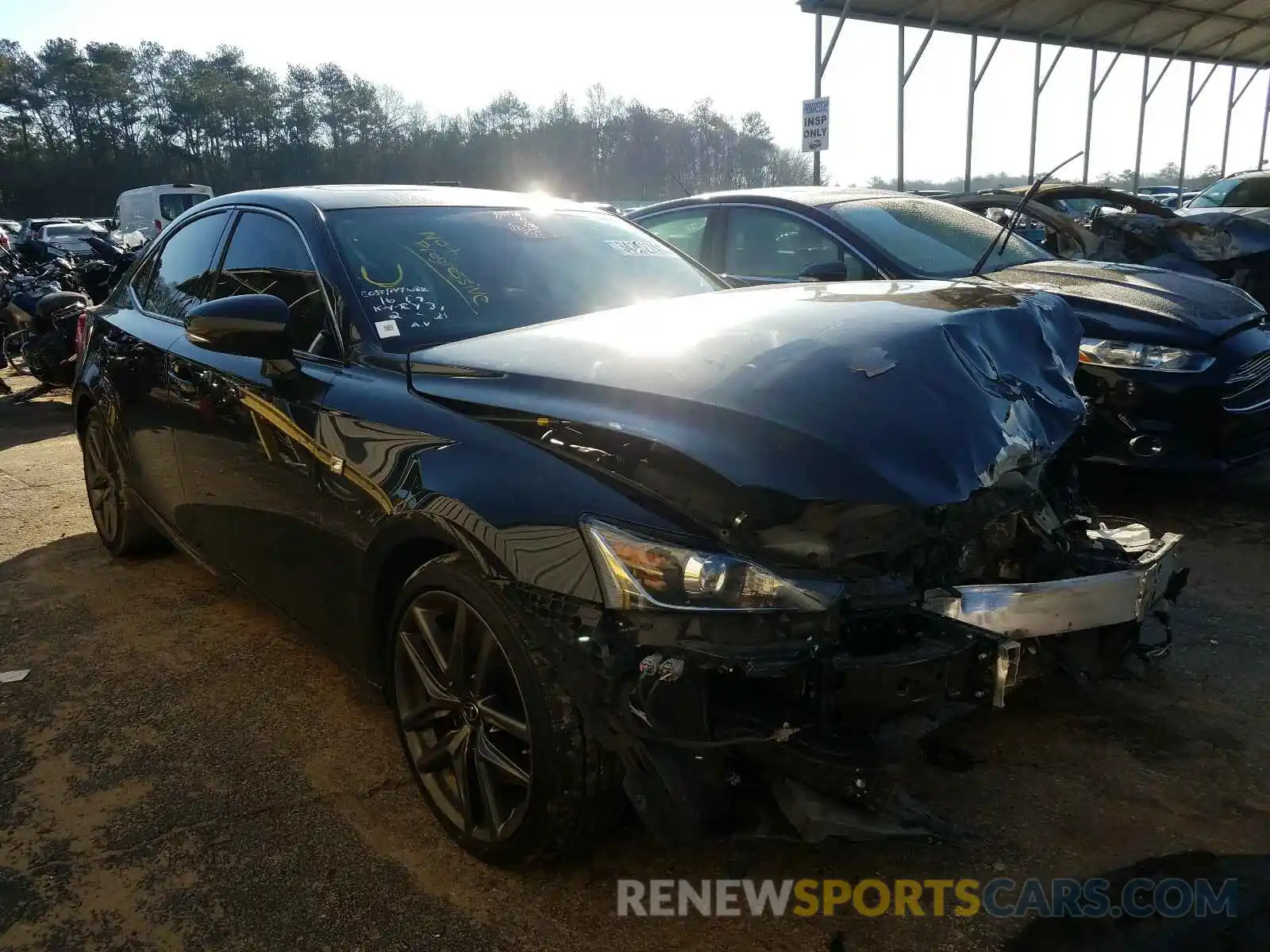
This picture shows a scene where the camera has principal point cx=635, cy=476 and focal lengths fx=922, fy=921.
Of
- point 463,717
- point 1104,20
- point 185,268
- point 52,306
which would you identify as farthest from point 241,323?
point 1104,20

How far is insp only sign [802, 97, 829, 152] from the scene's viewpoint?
12148 mm

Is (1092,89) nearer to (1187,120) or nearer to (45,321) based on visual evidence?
(1187,120)

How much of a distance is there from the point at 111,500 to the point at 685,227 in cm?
371

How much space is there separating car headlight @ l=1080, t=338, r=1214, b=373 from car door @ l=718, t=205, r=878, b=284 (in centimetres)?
114

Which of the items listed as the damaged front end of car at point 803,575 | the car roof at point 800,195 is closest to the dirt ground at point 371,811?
the damaged front end of car at point 803,575

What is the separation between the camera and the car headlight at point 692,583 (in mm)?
1724

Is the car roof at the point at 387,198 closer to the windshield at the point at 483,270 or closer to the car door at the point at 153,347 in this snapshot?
the windshield at the point at 483,270

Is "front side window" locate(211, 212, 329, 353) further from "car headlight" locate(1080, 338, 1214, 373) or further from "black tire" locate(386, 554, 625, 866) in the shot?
"car headlight" locate(1080, 338, 1214, 373)

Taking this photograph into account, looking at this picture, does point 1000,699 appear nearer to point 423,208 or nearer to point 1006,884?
point 1006,884

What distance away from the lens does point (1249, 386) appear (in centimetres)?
428

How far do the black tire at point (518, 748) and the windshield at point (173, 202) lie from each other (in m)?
27.2

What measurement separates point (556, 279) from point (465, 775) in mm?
1620

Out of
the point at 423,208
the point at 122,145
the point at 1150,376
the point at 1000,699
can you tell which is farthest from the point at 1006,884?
the point at 122,145

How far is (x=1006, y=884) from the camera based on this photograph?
208cm
